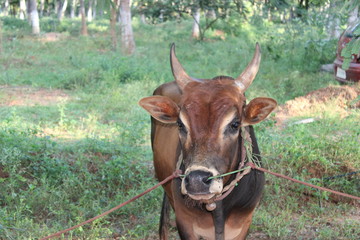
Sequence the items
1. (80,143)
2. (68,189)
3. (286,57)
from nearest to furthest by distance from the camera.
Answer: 1. (68,189)
2. (80,143)
3. (286,57)

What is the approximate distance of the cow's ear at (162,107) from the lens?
3.31m

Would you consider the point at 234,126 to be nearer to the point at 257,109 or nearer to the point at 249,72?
the point at 257,109

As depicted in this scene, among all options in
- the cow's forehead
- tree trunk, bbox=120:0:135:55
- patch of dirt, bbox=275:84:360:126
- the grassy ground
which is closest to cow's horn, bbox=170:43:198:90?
the cow's forehead

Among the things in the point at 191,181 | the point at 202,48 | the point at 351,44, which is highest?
the point at 351,44

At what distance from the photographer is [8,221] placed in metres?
4.40

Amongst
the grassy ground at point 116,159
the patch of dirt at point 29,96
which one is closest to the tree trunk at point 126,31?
the grassy ground at point 116,159

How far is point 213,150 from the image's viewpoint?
2908mm

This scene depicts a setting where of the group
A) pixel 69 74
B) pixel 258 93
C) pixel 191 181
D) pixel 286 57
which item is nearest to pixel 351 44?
pixel 191 181

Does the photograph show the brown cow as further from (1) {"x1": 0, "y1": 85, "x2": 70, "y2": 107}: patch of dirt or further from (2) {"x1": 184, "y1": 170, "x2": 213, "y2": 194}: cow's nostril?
(1) {"x1": 0, "y1": 85, "x2": 70, "y2": 107}: patch of dirt

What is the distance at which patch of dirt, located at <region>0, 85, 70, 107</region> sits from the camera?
9.29 meters

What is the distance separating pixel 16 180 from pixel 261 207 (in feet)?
8.60

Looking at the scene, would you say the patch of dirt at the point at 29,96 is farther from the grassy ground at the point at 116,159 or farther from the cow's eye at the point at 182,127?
the cow's eye at the point at 182,127

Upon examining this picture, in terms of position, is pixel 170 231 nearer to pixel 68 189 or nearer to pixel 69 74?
pixel 68 189

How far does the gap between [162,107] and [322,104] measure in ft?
18.1
